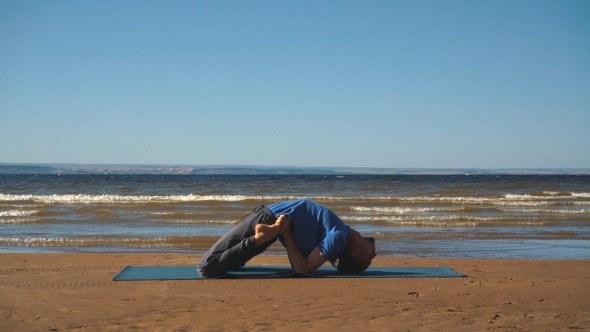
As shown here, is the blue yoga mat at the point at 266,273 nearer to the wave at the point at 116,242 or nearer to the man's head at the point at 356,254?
the man's head at the point at 356,254

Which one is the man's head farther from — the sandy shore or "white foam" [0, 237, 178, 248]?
"white foam" [0, 237, 178, 248]

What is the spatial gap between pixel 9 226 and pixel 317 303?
1175 centimetres

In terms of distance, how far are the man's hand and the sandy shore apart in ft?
2.17

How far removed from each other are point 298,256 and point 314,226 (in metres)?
0.44

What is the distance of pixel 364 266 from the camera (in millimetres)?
6555

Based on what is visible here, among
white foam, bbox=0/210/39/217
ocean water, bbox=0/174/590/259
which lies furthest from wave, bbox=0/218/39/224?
white foam, bbox=0/210/39/217

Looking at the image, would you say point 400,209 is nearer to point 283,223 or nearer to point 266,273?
point 266,273

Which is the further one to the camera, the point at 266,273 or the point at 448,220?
the point at 448,220

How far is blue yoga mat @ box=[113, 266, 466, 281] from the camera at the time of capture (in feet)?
21.1

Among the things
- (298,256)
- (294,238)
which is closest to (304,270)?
(298,256)

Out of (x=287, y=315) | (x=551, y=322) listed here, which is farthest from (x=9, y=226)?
(x=551, y=322)

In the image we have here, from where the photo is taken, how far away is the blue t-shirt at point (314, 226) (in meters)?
5.84

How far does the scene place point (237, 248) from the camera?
596 centimetres

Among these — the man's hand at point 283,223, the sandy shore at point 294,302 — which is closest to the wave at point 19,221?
the sandy shore at point 294,302
